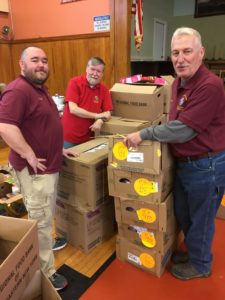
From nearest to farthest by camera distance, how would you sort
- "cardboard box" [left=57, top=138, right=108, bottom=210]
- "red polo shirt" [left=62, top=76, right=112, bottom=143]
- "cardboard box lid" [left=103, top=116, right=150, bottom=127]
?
"cardboard box" [left=57, top=138, right=108, bottom=210]
"cardboard box lid" [left=103, top=116, right=150, bottom=127]
"red polo shirt" [left=62, top=76, right=112, bottom=143]

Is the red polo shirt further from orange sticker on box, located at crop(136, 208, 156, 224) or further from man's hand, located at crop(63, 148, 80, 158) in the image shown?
orange sticker on box, located at crop(136, 208, 156, 224)

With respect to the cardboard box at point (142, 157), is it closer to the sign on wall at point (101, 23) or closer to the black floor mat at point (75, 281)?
the black floor mat at point (75, 281)

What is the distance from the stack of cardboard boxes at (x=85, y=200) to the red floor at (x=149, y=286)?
1.09 ft

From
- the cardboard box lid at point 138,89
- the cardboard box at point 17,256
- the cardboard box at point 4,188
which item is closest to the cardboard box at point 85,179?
the cardboard box lid at point 138,89

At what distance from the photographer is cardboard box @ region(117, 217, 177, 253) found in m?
1.80

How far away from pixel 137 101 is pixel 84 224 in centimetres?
111

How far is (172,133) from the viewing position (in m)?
1.51

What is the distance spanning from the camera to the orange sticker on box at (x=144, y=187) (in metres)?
1.68

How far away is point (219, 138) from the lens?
5.14 ft

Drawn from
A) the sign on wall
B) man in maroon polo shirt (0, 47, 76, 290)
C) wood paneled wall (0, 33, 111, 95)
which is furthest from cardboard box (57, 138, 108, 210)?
the sign on wall

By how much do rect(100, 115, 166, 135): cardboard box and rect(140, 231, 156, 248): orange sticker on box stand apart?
31.4 inches

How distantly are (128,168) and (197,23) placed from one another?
28.6ft

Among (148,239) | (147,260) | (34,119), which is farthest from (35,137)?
(147,260)

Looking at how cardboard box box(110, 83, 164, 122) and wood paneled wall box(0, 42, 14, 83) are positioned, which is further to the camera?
wood paneled wall box(0, 42, 14, 83)
